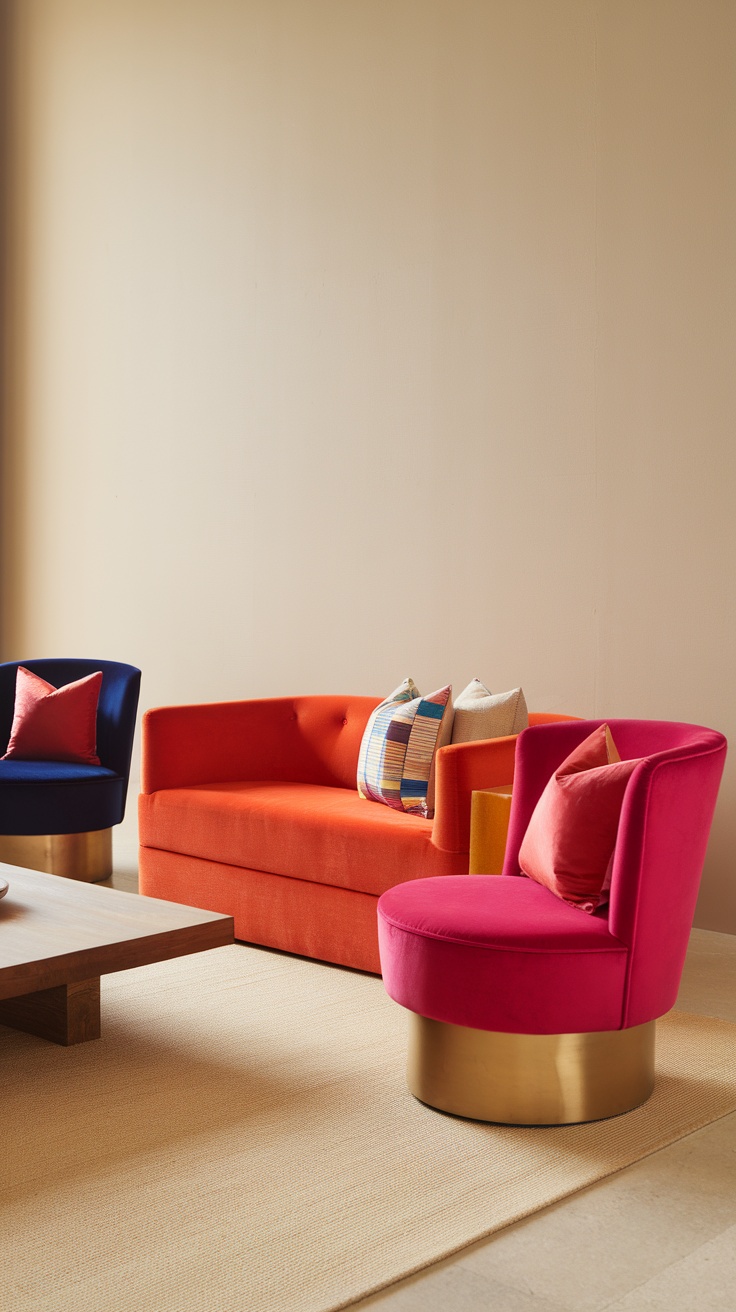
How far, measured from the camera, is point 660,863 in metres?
2.53

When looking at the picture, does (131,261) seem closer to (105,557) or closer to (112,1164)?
(105,557)

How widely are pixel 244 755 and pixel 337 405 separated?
1721 mm

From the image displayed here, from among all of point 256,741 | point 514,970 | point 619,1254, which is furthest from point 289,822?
point 619,1254

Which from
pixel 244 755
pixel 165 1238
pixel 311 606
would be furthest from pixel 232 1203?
pixel 311 606

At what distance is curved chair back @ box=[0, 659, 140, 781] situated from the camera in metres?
4.84

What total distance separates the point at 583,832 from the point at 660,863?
196 millimetres

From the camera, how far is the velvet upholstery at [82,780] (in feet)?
14.8

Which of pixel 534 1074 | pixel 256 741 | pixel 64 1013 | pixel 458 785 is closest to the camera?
pixel 534 1074

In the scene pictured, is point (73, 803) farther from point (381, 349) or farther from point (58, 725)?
point (381, 349)

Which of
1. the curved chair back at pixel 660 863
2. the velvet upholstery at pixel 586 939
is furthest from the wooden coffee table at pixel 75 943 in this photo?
the curved chair back at pixel 660 863

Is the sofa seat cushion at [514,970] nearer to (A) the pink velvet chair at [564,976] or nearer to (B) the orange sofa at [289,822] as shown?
(A) the pink velvet chair at [564,976]

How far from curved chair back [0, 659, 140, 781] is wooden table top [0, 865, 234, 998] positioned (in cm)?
156

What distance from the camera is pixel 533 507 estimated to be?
15.2ft

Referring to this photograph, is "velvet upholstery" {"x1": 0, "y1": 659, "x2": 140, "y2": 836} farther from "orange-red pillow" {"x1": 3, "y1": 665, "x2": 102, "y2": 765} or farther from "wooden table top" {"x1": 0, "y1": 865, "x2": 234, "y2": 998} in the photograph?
"wooden table top" {"x1": 0, "y1": 865, "x2": 234, "y2": 998}
